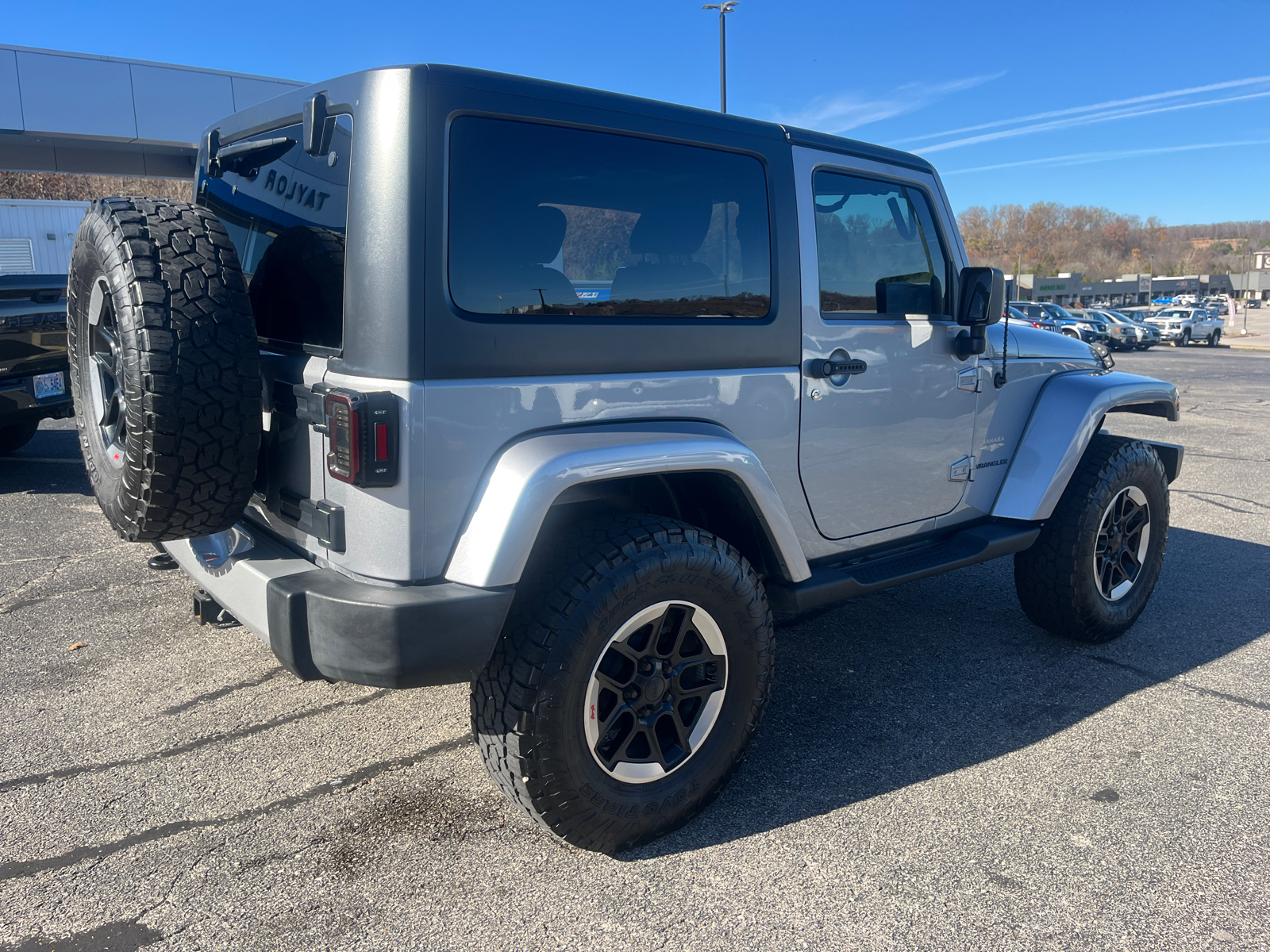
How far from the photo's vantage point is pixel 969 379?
354 centimetres

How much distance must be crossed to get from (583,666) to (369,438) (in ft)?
2.66

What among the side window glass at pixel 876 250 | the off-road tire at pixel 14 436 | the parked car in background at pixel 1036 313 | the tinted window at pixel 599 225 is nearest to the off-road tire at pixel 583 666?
the tinted window at pixel 599 225

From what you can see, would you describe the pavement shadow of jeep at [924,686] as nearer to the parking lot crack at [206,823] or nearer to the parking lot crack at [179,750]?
the parking lot crack at [206,823]

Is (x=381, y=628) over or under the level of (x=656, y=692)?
over

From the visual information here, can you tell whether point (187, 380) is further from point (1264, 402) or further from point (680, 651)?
point (1264, 402)

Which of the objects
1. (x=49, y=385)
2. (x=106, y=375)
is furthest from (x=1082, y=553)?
(x=49, y=385)

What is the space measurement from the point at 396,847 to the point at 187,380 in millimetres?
1406

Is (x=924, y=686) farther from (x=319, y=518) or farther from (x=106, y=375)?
(x=106, y=375)

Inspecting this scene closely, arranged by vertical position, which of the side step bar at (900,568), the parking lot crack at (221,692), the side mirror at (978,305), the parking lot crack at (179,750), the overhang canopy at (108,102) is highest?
the overhang canopy at (108,102)

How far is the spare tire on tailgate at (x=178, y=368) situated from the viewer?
88.4 inches

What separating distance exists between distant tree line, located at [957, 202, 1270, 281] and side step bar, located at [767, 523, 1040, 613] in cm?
14589

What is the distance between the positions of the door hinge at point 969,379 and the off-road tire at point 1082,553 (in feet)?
2.43

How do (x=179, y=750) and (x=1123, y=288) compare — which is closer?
(x=179, y=750)

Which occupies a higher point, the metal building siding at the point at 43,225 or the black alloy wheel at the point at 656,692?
the metal building siding at the point at 43,225
